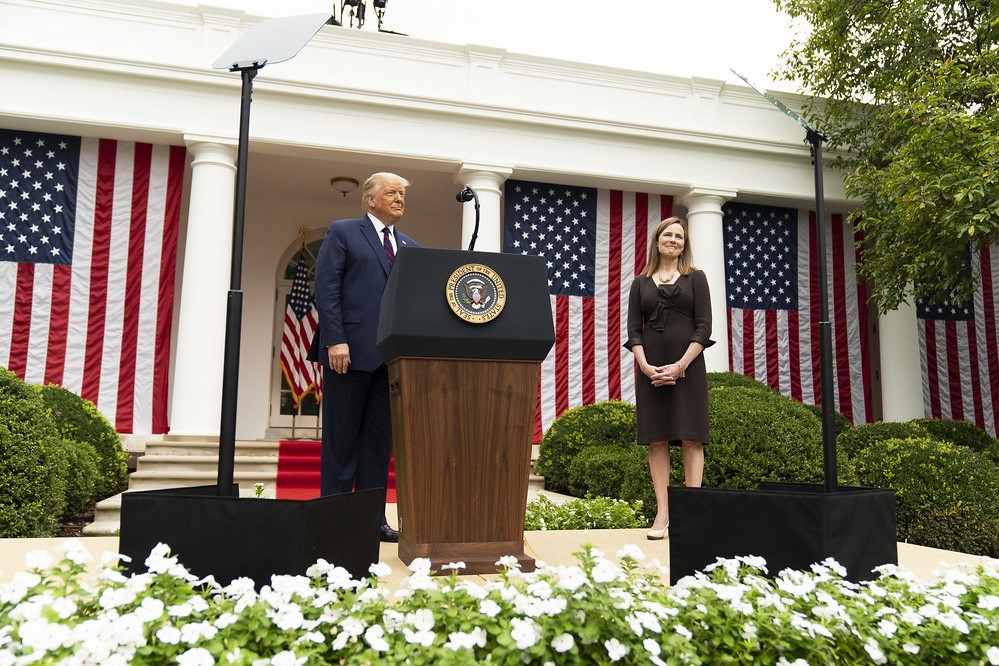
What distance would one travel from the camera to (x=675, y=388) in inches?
177

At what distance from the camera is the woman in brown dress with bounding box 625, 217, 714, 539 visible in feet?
14.6

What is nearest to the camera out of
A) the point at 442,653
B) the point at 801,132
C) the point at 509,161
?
the point at 442,653

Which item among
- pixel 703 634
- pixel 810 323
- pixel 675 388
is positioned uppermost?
pixel 810 323

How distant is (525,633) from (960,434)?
10081mm

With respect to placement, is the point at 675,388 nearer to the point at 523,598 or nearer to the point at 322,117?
the point at 523,598

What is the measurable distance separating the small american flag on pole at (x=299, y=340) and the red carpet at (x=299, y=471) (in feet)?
9.31

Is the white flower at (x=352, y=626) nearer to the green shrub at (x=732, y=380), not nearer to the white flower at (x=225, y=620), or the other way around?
the white flower at (x=225, y=620)

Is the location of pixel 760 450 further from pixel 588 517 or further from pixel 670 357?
pixel 670 357

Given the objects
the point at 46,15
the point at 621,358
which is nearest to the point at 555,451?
the point at 621,358

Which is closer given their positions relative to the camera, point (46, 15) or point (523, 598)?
point (523, 598)

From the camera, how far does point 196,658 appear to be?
163 centimetres

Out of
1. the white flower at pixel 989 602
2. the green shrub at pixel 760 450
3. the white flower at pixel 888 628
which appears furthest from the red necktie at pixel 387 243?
the green shrub at pixel 760 450

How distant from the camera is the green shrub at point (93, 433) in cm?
773

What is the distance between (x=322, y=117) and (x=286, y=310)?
4190 mm
